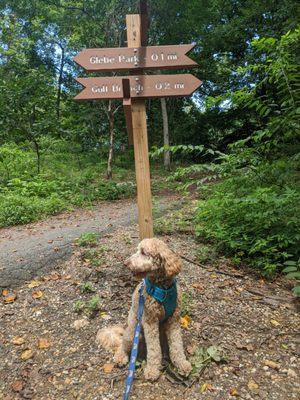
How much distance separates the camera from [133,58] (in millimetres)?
3148

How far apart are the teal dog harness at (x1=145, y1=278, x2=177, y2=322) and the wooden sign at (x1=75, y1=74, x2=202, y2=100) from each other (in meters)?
1.82

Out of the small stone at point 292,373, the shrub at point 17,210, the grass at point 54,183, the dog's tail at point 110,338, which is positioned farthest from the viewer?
the grass at point 54,183

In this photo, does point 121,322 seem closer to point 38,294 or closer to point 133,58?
point 38,294

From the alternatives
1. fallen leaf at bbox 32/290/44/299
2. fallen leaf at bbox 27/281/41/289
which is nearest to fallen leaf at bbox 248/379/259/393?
fallen leaf at bbox 32/290/44/299

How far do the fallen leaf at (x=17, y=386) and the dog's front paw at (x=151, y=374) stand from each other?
1031mm

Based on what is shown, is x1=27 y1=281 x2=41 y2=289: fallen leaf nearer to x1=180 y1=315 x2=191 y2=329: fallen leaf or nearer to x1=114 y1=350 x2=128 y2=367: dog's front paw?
x1=114 y1=350 x2=128 y2=367: dog's front paw

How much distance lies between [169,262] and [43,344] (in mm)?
1649

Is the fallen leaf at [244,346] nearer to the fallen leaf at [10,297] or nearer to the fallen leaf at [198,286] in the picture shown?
the fallen leaf at [198,286]

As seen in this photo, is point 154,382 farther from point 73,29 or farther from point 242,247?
point 73,29

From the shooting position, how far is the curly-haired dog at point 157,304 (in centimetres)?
227

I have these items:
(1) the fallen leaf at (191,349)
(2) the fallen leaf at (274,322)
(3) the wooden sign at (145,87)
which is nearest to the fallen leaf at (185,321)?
(1) the fallen leaf at (191,349)

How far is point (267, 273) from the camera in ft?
13.4

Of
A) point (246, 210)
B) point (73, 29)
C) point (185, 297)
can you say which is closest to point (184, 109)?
point (73, 29)

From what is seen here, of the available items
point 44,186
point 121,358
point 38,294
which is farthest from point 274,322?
point 44,186
